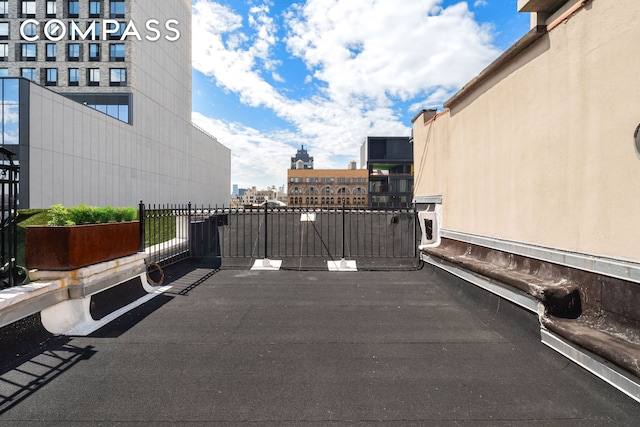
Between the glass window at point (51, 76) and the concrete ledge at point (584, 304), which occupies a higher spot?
the glass window at point (51, 76)

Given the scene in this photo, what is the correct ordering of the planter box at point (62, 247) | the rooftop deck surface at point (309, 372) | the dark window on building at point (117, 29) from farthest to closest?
1. the dark window on building at point (117, 29)
2. the planter box at point (62, 247)
3. the rooftop deck surface at point (309, 372)

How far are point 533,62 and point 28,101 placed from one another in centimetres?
3282

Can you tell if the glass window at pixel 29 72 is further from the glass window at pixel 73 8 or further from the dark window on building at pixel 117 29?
the dark window on building at pixel 117 29

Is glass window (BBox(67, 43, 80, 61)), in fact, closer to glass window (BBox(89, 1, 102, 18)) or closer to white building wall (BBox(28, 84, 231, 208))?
glass window (BBox(89, 1, 102, 18))

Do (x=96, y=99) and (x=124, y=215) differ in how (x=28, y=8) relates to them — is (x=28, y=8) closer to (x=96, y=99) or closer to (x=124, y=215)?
(x=96, y=99)

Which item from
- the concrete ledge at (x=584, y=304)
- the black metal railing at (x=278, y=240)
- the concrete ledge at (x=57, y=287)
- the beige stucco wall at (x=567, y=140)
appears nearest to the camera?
the concrete ledge at (x=584, y=304)

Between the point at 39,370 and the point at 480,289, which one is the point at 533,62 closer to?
the point at 480,289

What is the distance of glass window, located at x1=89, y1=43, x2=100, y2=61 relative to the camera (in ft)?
121

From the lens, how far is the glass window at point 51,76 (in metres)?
36.2

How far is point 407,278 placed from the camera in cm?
793

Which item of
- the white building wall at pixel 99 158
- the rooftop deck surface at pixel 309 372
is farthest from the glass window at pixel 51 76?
the rooftop deck surface at pixel 309 372

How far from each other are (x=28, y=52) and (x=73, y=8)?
7738 mm

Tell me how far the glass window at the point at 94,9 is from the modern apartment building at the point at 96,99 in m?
0.11

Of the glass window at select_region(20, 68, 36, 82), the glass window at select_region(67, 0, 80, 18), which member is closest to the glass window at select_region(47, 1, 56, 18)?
the glass window at select_region(67, 0, 80, 18)
